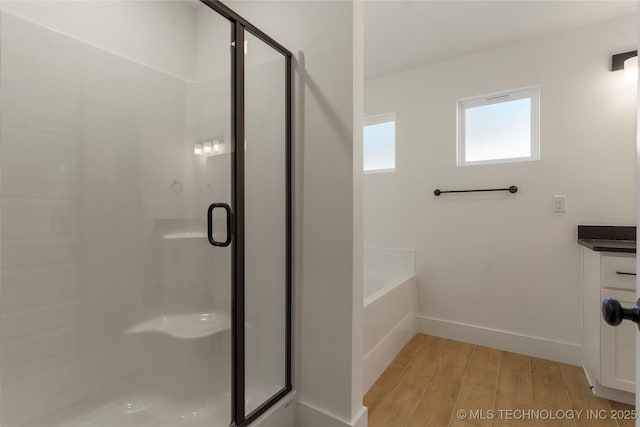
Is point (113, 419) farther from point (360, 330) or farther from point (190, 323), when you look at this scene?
point (360, 330)

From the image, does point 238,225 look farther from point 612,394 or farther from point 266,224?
point 612,394

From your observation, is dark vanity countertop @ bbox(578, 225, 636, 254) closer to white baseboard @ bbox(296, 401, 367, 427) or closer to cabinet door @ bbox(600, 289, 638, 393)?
cabinet door @ bbox(600, 289, 638, 393)

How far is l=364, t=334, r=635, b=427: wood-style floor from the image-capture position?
1536mm

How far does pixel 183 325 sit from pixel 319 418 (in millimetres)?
937

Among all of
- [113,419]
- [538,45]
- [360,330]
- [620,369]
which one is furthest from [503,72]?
[113,419]

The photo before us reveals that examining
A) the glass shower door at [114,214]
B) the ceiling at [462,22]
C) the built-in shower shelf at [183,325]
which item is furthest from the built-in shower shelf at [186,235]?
the ceiling at [462,22]

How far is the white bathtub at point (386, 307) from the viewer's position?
6.05 ft

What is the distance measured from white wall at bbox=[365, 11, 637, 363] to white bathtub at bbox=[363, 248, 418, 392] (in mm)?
120

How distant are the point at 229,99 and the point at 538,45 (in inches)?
90.8

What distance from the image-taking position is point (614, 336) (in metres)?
1.59

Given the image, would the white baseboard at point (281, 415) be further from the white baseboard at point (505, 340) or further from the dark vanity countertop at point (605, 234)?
the dark vanity countertop at point (605, 234)

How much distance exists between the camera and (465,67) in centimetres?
245

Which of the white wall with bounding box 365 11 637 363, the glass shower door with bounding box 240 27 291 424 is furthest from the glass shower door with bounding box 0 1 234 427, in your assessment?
the white wall with bounding box 365 11 637 363

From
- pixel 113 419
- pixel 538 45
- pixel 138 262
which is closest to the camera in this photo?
pixel 113 419
